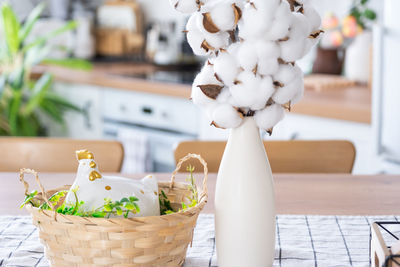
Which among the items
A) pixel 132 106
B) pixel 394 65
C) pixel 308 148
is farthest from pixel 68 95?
pixel 308 148

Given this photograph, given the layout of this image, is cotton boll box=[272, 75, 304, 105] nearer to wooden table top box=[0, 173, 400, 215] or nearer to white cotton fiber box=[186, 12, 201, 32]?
white cotton fiber box=[186, 12, 201, 32]

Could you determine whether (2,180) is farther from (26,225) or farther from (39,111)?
(39,111)

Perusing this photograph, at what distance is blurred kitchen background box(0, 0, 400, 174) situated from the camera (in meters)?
2.18

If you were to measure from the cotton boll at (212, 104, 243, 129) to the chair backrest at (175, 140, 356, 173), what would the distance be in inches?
30.8

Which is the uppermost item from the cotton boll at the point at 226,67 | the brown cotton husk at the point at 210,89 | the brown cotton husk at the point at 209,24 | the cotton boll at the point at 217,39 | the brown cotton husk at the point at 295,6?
the brown cotton husk at the point at 295,6

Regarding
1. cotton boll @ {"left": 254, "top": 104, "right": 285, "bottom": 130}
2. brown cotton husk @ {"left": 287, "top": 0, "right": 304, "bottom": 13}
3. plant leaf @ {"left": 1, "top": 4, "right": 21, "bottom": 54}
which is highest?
plant leaf @ {"left": 1, "top": 4, "right": 21, "bottom": 54}

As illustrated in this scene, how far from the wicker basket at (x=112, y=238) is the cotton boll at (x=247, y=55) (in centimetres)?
19

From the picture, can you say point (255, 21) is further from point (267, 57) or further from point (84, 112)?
point (84, 112)

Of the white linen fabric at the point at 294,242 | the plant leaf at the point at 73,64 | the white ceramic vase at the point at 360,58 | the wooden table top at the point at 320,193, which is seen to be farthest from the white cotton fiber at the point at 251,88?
the plant leaf at the point at 73,64

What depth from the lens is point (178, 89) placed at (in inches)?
105

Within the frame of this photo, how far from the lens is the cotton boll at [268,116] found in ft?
2.50

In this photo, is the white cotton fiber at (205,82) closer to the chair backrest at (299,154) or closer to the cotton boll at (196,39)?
the cotton boll at (196,39)

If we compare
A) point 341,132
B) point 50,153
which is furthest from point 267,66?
point 341,132

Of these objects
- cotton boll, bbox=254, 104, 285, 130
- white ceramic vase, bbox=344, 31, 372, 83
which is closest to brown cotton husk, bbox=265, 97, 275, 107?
cotton boll, bbox=254, 104, 285, 130
